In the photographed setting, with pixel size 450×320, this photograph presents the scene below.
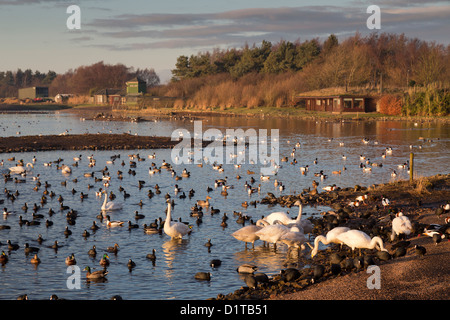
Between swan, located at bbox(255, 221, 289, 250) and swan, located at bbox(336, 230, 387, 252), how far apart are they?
6.72 ft

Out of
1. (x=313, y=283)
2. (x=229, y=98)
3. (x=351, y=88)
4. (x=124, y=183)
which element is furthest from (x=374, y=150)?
(x=229, y=98)

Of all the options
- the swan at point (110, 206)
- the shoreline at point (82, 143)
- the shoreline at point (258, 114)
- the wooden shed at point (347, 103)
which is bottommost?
the swan at point (110, 206)

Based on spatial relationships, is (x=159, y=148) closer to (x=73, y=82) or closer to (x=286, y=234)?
(x=286, y=234)

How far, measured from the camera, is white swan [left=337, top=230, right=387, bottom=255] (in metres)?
17.1

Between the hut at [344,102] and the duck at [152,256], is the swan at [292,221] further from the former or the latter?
the hut at [344,102]

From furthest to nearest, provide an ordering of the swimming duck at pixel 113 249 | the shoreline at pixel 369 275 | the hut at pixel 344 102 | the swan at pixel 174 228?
the hut at pixel 344 102
the swan at pixel 174 228
the swimming duck at pixel 113 249
the shoreline at pixel 369 275

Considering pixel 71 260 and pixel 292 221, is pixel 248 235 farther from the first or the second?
pixel 71 260

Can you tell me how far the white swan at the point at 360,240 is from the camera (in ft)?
56.2

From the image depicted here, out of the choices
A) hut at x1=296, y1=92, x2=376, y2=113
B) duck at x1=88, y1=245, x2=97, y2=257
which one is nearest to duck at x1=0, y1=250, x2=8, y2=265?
duck at x1=88, y1=245, x2=97, y2=257

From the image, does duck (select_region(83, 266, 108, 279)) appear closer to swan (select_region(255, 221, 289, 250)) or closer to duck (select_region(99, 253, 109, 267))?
duck (select_region(99, 253, 109, 267))

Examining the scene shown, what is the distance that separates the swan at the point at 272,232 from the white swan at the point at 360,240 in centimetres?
209

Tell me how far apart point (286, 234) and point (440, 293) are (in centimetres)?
618

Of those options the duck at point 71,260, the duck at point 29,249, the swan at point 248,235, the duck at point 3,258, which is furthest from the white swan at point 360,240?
the duck at point 3,258

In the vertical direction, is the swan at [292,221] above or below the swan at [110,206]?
above
